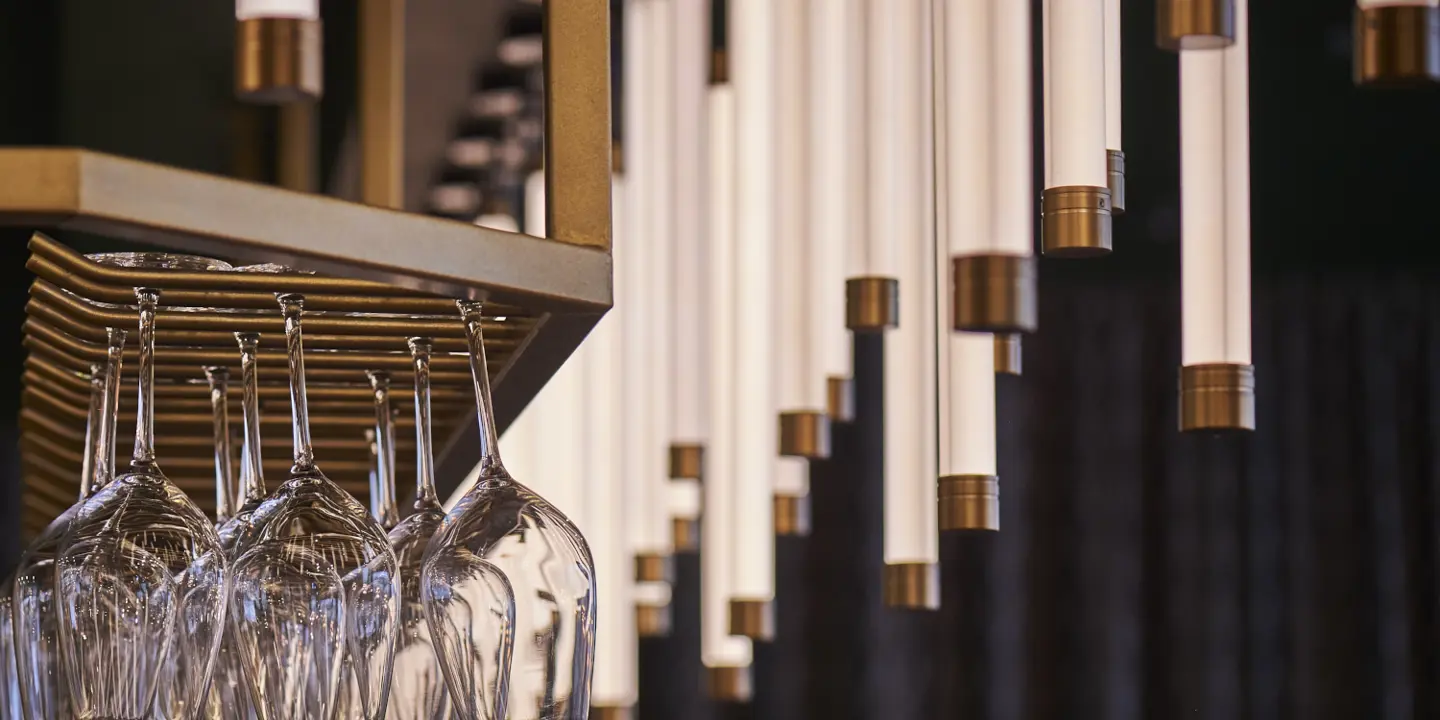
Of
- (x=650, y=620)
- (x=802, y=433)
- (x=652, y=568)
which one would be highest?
(x=802, y=433)

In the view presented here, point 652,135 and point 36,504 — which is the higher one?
point 652,135

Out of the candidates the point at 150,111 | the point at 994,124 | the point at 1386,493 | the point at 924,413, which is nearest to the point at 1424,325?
the point at 1386,493

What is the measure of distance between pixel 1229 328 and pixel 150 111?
3.55 m

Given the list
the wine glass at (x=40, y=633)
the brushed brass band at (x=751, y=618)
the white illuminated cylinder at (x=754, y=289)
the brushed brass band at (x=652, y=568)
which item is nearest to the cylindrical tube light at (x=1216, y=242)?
the wine glass at (x=40, y=633)

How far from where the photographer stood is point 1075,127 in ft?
3.88

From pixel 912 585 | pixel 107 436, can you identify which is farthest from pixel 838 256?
pixel 107 436

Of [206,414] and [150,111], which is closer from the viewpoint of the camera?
[206,414]

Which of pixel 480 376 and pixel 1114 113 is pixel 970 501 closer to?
pixel 1114 113

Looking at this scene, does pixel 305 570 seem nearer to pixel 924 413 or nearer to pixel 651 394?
pixel 924 413

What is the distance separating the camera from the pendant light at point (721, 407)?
8.96 feet

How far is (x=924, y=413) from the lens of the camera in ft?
7.46

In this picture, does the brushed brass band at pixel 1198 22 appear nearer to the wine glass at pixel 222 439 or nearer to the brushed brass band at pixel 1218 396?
the brushed brass band at pixel 1218 396

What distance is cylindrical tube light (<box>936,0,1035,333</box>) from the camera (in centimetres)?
114

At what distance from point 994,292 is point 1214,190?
432mm
